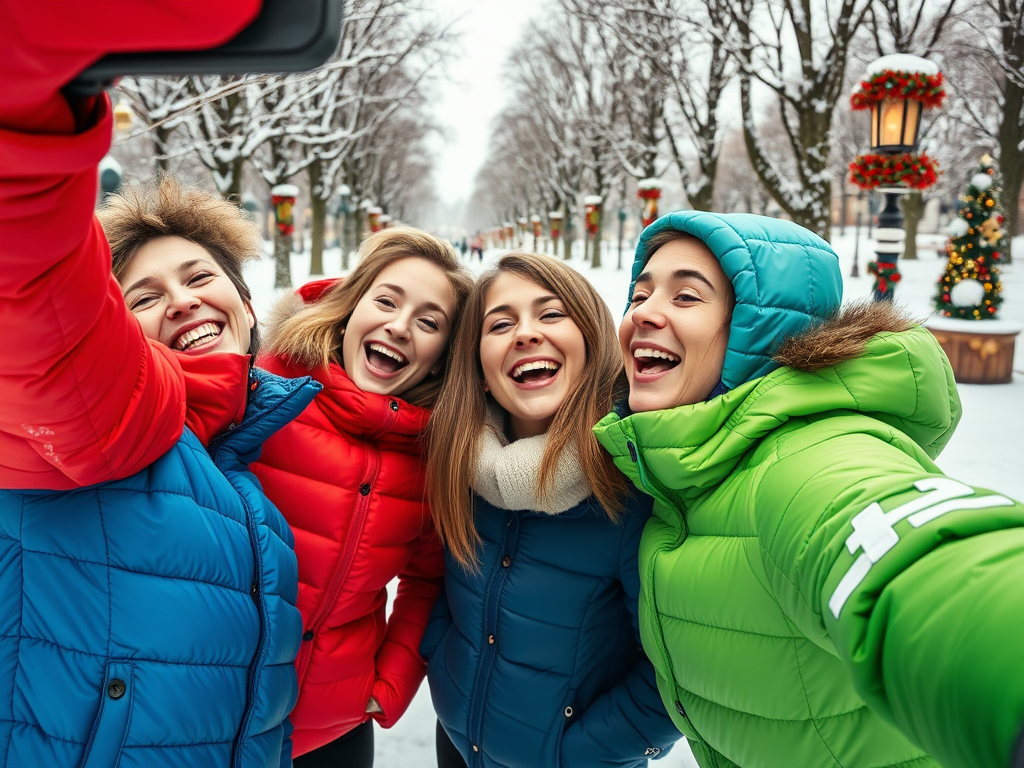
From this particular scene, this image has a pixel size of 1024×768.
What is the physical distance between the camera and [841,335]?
4.27 feet

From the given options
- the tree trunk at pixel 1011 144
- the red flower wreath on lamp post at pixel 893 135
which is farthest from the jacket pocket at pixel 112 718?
the tree trunk at pixel 1011 144

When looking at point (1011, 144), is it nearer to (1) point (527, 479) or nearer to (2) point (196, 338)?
(1) point (527, 479)

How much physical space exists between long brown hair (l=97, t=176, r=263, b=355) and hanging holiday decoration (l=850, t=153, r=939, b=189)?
823 centimetres

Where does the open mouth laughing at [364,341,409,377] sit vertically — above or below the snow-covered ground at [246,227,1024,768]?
above

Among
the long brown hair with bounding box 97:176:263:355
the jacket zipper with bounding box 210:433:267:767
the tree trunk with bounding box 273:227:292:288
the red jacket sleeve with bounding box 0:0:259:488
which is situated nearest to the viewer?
the red jacket sleeve with bounding box 0:0:259:488

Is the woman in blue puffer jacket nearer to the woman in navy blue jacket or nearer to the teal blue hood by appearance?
the woman in navy blue jacket

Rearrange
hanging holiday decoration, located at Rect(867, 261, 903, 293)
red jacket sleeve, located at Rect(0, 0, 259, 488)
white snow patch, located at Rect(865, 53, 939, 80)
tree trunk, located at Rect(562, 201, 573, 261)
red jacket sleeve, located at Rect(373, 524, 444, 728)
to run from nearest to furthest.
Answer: red jacket sleeve, located at Rect(0, 0, 259, 488) → red jacket sleeve, located at Rect(373, 524, 444, 728) → white snow patch, located at Rect(865, 53, 939, 80) → hanging holiday decoration, located at Rect(867, 261, 903, 293) → tree trunk, located at Rect(562, 201, 573, 261)

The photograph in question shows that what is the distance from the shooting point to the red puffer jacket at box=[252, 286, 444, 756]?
1772 mm

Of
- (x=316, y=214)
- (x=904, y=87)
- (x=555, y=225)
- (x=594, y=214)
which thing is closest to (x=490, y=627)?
(x=904, y=87)

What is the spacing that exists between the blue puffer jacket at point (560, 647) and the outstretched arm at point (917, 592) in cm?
80

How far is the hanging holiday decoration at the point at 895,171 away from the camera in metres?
7.65

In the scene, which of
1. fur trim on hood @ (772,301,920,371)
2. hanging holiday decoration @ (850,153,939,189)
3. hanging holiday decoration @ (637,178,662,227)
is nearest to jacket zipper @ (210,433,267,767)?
fur trim on hood @ (772,301,920,371)

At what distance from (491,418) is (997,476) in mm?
6042

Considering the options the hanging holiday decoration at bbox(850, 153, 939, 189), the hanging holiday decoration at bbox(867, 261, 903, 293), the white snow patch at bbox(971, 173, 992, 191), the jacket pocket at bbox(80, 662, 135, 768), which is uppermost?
the white snow patch at bbox(971, 173, 992, 191)
